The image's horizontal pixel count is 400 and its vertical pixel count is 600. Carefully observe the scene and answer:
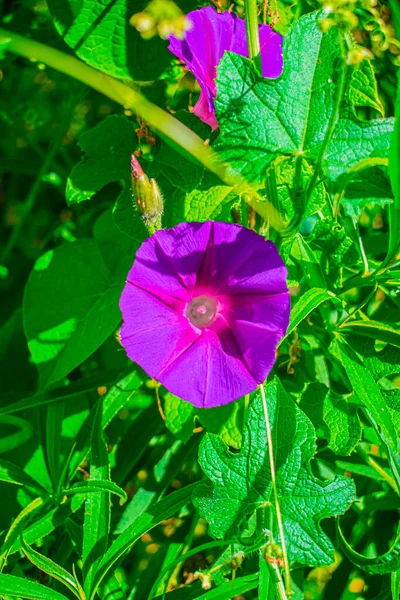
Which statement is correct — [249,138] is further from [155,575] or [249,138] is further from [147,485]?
[155,575]

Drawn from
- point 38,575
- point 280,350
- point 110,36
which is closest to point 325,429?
point 280,350

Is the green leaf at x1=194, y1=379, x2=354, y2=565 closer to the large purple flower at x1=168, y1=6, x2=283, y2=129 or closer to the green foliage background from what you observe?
the green foliage background

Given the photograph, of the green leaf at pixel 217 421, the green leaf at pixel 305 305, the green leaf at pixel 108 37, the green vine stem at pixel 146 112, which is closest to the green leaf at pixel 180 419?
the green leaf at pixel 217 421

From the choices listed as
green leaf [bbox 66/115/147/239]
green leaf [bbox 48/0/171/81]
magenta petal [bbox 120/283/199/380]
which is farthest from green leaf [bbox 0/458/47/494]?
green leaf [bbox 48/0/171/81]

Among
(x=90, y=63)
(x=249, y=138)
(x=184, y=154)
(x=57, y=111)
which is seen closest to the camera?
(x=249, y=138)

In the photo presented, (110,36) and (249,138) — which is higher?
(110,36)

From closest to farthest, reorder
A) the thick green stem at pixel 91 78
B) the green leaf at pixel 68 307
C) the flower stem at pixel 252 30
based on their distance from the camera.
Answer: the thick green stem at pixel 91 78
the flower stem at pixel 252 30
the green leaf at pixel 68 307

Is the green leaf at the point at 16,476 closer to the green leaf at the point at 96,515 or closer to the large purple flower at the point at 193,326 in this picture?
the green leaf at the point at 96,515
